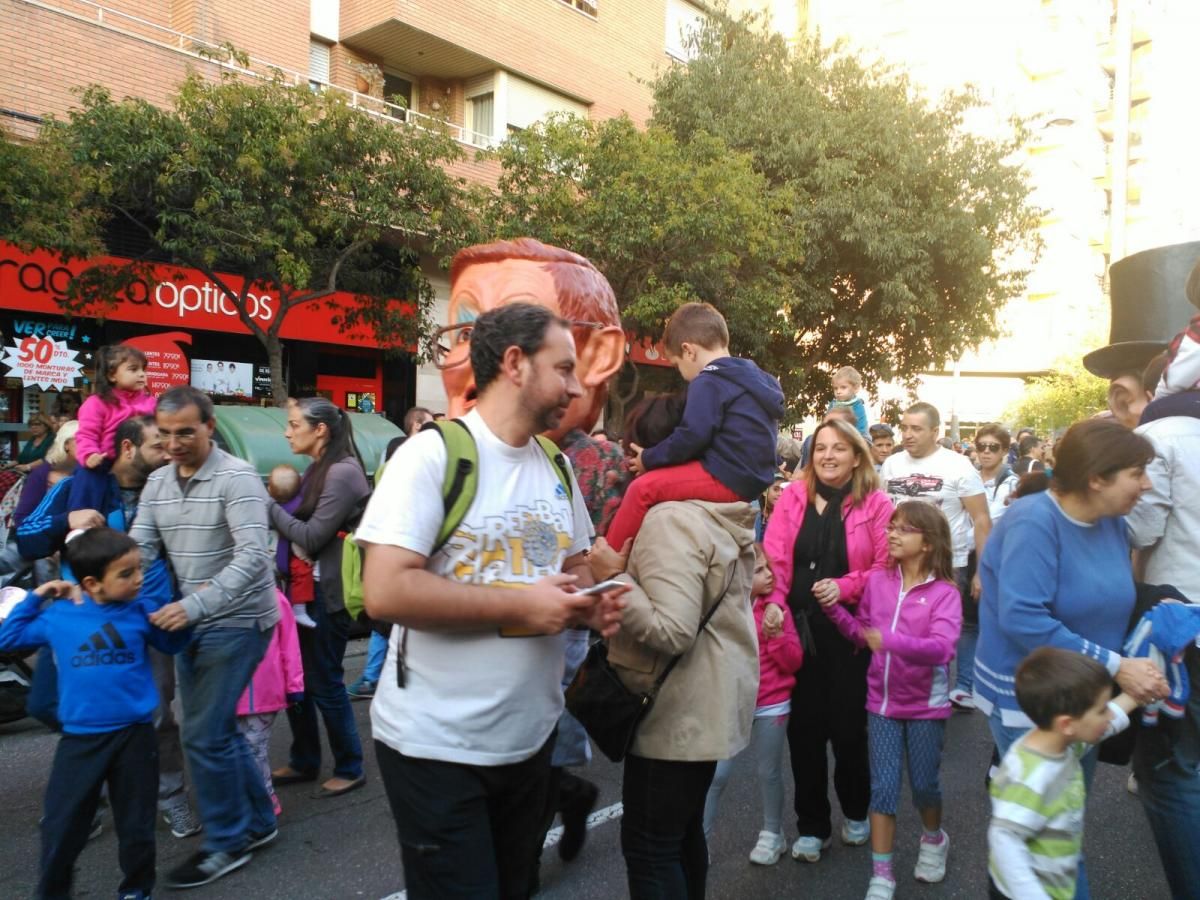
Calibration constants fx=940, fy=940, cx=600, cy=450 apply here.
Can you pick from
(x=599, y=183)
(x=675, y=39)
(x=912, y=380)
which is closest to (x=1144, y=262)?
(x=599, y=183)

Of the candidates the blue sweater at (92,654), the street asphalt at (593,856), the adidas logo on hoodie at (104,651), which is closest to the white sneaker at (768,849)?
the street asphalt at (593,856)

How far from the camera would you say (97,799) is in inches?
119

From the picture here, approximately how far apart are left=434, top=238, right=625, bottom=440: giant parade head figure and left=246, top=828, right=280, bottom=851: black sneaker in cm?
199

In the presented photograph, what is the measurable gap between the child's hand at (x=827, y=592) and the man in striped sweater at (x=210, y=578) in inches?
84.1

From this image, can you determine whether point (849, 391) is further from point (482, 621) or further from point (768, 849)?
point (482, 621)

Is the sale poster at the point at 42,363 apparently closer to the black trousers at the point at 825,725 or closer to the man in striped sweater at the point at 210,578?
the man in striped sweater at the point at 210,578

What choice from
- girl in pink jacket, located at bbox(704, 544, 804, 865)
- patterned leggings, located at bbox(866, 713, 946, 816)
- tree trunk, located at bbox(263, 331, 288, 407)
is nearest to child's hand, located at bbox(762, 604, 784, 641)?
girl in pink jacket, located at bbox(704, 544, 804, 865)

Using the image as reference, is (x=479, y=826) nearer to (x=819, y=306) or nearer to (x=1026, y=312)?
(x=819, y=306)

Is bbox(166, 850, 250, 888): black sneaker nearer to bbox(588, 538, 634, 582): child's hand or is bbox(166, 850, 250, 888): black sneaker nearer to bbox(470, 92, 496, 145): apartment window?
bbox(588, 538, 634, 582): child's hand

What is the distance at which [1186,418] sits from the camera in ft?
9.65

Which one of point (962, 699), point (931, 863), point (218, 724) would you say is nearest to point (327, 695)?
point (218, 724)

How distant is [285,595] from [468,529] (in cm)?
268

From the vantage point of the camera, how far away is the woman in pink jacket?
148 inches

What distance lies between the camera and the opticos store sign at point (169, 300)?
1180 cm
